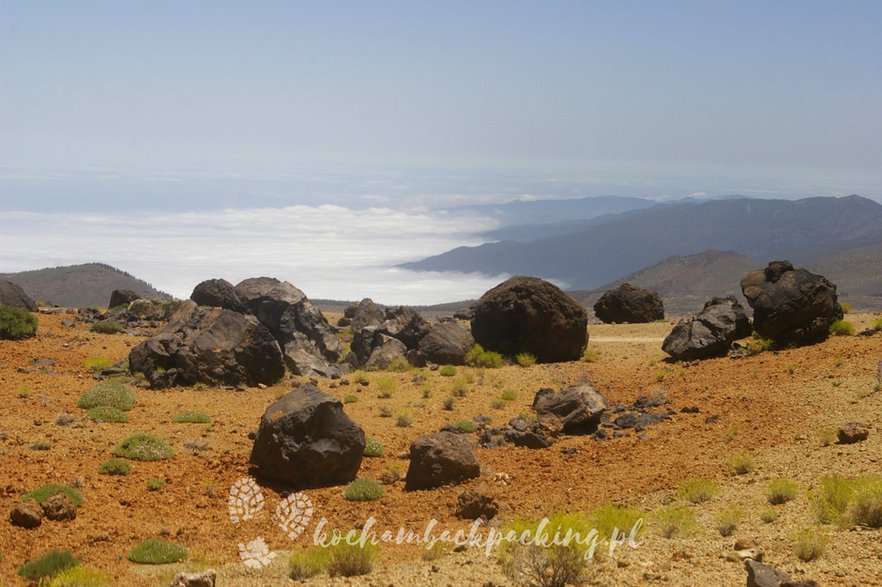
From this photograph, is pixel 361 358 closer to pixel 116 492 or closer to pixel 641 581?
pixel 116 492

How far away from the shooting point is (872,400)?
16969 millimetres

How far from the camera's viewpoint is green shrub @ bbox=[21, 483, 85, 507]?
12328 mm

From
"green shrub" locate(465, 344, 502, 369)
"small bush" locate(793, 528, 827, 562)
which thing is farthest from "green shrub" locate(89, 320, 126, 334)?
"small bush" locate(793, 528, 827, 562)

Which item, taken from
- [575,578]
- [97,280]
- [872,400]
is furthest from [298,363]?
[97,280]

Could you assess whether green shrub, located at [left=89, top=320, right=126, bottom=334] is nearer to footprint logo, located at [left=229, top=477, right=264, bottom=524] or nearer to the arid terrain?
the arid terrain

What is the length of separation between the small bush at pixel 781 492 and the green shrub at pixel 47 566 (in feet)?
33.5

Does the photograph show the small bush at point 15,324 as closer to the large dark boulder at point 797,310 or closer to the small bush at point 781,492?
the large dark boulder at point 797,310

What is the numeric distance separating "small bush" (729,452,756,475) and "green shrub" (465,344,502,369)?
48.9 ft

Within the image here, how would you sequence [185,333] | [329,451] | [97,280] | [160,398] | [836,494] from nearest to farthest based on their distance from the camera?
[836,494] < [329,451] < [160,398] < [185,333] < [97,280]

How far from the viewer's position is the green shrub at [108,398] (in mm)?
19703

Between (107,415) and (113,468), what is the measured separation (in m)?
4.54

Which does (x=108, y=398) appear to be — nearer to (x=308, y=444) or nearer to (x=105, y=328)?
(x=308, y=444)

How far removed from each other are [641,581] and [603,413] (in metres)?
10.4

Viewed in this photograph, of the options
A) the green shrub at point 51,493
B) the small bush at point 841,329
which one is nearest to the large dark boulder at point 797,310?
the small bush at point 841,329
